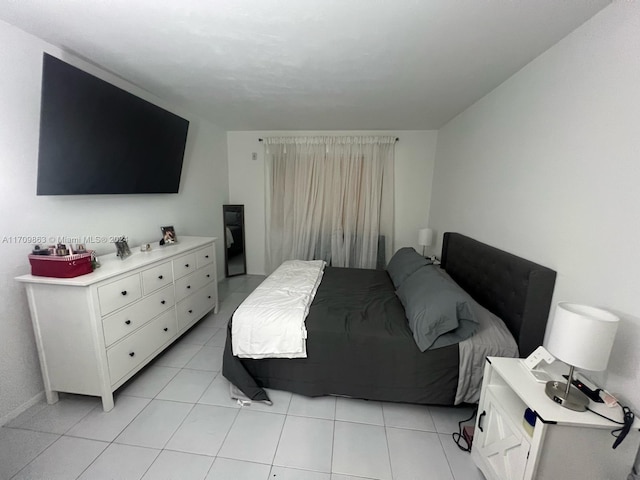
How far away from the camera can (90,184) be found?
1886 millimetres

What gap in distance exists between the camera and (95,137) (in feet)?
6.02

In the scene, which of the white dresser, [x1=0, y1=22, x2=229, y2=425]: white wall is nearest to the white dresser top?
the white dresser

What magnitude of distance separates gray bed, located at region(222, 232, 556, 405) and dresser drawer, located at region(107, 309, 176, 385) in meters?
0.68

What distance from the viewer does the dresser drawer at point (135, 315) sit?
1.69m

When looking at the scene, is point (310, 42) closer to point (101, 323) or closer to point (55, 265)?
point (55, 265)

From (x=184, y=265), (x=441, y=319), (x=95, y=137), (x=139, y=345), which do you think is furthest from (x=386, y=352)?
(x=95, y=137)

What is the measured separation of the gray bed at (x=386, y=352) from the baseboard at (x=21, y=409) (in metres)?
1.23

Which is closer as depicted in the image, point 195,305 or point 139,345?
point 139,345

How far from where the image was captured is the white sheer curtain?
3.80m

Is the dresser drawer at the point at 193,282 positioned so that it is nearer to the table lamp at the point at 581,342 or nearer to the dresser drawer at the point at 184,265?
the dresser drawer at the point at 184,265

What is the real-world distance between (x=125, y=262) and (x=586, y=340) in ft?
8.64

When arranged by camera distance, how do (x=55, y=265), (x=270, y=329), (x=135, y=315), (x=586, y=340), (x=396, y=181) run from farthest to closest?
(x=396, y=181)
(x=135, y=315)
(x=270, y=329)
(x=55, y=265)
(x=586, y=340)

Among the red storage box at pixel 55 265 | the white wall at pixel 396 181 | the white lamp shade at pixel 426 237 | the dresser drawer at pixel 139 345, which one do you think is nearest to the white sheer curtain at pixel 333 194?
the white wall at pixel 396 181

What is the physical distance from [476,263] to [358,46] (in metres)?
1.84
